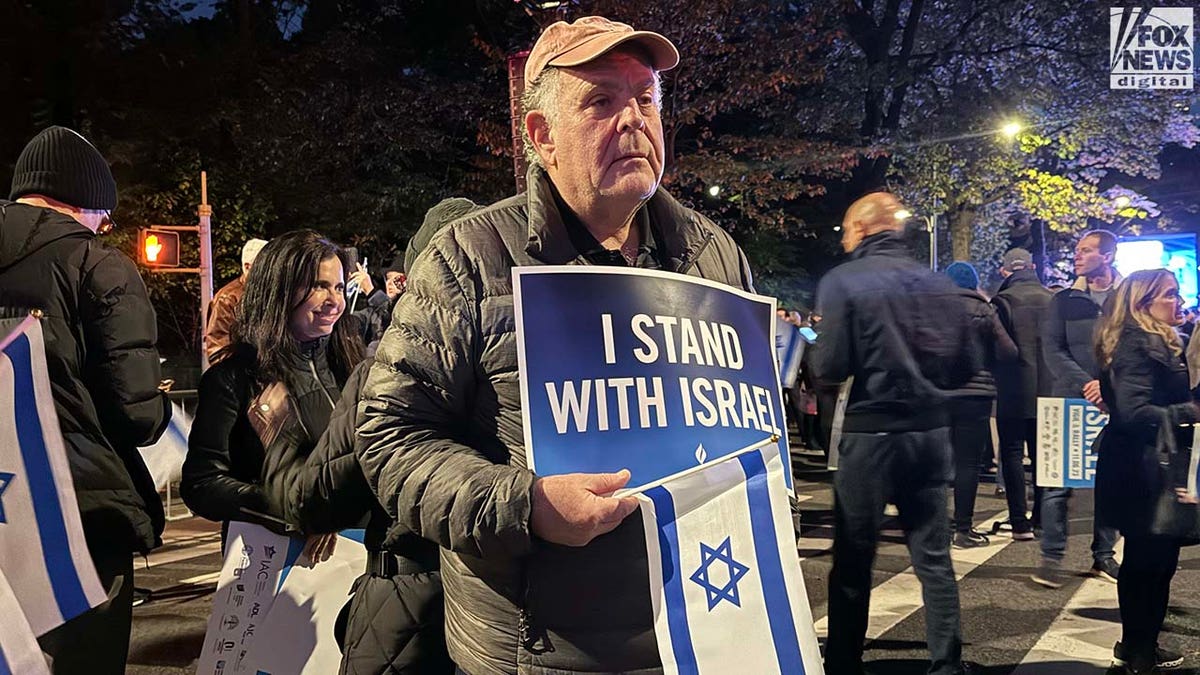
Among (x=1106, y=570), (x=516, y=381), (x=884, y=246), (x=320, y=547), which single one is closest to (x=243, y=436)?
(x=320, y=547)

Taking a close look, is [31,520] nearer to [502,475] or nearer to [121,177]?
[502,475]

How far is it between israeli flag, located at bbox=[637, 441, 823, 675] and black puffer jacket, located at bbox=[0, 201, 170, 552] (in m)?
1.81

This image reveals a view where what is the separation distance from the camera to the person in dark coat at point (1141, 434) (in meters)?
4.77

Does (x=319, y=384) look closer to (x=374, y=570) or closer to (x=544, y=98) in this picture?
(x=374, y=570)

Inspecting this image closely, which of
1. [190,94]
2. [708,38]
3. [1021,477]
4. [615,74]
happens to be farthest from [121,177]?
[615,74]

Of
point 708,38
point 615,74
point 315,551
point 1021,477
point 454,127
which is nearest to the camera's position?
point 615,74

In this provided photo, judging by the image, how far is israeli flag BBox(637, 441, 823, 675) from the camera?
1.70 meters

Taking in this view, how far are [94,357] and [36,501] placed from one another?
44 cm

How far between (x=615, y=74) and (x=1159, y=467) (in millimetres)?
4233

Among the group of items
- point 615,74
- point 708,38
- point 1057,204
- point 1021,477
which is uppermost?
point 708,38

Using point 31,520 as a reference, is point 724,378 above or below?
above

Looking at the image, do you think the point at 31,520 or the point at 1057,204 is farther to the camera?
the point at 1057,204

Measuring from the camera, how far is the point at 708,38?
1459 centimetres

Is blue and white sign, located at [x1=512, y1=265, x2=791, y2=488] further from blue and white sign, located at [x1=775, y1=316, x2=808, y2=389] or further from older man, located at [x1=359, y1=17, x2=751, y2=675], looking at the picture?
blue and white sign, located at [x1=775, y1=316, x2=808, y2=389]
